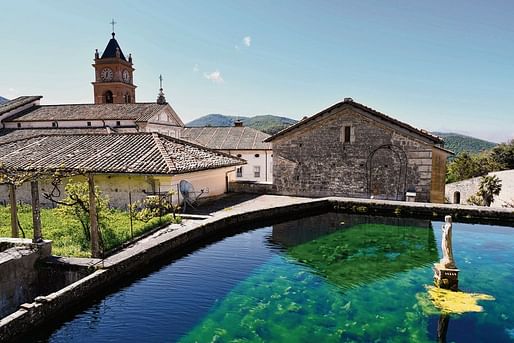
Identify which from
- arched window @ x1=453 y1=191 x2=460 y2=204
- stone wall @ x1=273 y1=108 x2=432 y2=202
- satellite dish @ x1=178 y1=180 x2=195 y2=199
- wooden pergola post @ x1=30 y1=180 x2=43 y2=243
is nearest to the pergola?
satellite dish @ x1=178 y1=180 x2=195 y2=199

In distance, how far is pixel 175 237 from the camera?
36.5ft

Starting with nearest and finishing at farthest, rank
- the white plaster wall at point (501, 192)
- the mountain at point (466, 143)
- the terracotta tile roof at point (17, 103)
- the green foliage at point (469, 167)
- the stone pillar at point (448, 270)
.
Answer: the stone pillar at point (448, 270) → the terracotta tile roof at point (17, 103) → the white plaster wall at point (501, 192) → the green foliage at point (469, 167) → the mountain at point (466, 143)

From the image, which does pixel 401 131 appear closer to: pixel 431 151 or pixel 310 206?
pixel 431 151

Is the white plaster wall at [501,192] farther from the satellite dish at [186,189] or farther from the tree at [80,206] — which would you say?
the tree at [80,206]

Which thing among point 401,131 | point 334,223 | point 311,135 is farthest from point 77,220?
point 401,131

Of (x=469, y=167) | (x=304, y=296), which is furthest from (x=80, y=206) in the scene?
(x=469, y=167)

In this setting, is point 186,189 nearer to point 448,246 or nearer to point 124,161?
point 124,161

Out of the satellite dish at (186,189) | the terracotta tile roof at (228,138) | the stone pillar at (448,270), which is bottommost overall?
the stone pillar at (448,270)

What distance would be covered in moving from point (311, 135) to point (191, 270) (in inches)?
550

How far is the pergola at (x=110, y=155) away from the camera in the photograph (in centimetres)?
1550

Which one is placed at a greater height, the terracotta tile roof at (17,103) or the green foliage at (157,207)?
the terracotta tile roof at (17,103)

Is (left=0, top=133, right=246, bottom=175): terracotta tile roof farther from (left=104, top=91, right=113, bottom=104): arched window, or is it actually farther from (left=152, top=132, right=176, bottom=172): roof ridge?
(left=104, top=91, right=113, bottom=104): arched window

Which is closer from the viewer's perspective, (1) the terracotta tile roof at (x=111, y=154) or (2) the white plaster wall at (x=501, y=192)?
(1) the terracotta tile roof at (x=111, y=154)

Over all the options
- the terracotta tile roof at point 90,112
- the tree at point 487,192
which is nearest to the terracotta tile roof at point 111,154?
the terracotta tile roof at point 90,112
